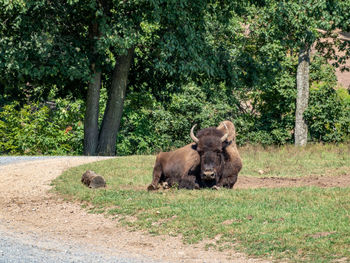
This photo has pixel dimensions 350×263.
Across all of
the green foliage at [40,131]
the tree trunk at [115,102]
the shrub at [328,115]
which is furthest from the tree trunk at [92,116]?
the shrub at [328,115]

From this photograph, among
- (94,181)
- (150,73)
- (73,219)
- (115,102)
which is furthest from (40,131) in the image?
(73,219)

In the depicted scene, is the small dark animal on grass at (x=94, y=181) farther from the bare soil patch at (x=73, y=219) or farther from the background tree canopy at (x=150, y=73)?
the background tree canopy at (x=150, y=73)

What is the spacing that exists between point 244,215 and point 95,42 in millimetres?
13143

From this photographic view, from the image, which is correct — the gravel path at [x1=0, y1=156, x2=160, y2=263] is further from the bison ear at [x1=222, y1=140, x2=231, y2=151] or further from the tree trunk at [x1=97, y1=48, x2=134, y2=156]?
the tree trunk at [x1=97, y1=48, x2=134, y2=156]

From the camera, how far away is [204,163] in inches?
566

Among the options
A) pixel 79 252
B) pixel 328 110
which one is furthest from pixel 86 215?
pixel 328 110

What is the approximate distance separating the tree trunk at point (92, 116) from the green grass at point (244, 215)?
329 inches

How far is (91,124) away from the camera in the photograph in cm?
2550

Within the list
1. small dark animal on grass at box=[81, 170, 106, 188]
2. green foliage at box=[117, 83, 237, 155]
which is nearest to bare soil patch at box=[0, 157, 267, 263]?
small dark animal on grass at box=[81, 170, 106, 188]

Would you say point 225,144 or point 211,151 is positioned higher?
point 225,144

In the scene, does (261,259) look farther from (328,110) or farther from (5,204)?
(328,110)

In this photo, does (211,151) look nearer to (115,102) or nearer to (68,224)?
(68,224)

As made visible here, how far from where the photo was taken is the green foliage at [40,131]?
31500mm

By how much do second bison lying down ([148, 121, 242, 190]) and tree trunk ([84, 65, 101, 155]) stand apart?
960cm
